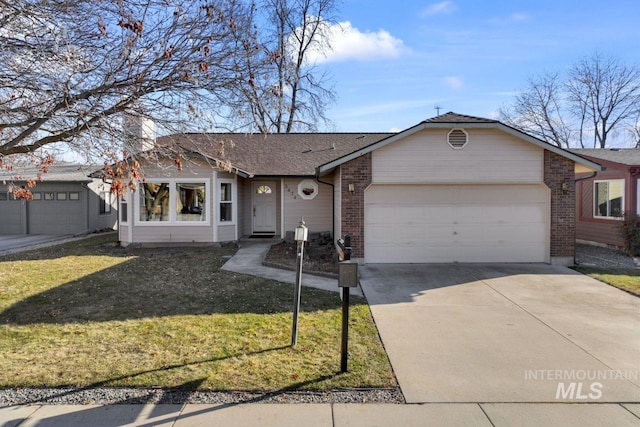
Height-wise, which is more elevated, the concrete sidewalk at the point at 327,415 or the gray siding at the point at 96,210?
the gray siding at the point at 96,210

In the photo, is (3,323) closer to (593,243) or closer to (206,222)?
(206,222)

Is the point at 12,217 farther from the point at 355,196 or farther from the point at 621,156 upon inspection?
the point at 621,156

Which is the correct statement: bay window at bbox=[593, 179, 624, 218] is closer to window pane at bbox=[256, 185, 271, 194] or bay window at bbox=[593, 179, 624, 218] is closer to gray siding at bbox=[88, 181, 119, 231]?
window pane at bbox=[256, 185, 271, 194]

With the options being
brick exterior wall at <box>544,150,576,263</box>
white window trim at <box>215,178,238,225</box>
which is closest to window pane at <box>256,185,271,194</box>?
white window trim at <box>215,178,238,225</box>

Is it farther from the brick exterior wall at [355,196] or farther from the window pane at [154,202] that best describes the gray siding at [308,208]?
the brick exterior wall at [355,196]

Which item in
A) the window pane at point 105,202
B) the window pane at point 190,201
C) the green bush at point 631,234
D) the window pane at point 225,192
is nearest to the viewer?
the green bush at point 631,234

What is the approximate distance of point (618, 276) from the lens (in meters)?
8.95

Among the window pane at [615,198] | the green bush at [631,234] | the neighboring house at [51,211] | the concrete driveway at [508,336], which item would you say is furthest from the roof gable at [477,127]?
the neighboring house at [51,211]

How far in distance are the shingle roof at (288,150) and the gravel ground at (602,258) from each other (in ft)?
27.8

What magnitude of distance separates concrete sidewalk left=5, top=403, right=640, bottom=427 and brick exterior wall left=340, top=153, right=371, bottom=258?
6.77m

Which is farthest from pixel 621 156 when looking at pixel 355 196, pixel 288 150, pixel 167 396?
pixel 167 396

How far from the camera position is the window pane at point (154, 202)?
44.1ft

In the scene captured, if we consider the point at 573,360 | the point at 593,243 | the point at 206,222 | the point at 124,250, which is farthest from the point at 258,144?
the point at 573,360

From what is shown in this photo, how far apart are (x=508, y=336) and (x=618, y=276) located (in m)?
5.58
